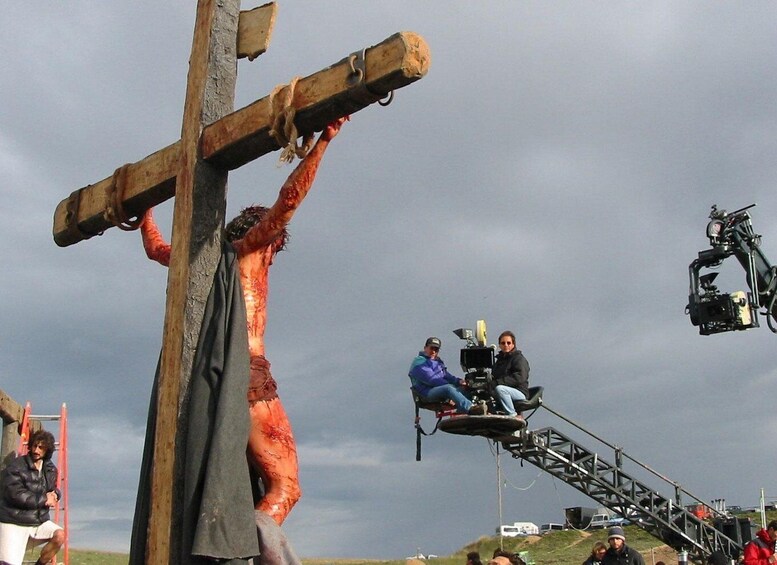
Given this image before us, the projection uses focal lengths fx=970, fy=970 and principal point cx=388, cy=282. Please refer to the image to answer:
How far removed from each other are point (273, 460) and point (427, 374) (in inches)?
450

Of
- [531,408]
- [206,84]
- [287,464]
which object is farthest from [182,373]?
[531,408]

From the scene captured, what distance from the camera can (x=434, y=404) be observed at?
15969 millimetres

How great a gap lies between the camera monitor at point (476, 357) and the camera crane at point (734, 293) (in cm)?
385

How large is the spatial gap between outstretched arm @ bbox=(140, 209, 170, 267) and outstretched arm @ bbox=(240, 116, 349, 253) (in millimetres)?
697

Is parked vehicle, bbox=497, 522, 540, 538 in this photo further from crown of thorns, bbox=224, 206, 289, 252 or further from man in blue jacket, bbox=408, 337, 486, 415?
crown of thorns, bbox=224, 206, 289, 252

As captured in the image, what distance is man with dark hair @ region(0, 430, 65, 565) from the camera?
7543mm

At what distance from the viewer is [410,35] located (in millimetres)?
3584

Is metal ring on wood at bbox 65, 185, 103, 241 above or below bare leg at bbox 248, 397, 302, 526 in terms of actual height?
above

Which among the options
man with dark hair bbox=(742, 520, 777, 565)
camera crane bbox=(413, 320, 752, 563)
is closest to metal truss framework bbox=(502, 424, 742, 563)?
camera crane bbox=(413, 320, 752, 563)

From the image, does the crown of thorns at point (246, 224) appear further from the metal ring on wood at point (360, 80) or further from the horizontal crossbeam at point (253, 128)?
the metal ring on wood at point (360, 80)

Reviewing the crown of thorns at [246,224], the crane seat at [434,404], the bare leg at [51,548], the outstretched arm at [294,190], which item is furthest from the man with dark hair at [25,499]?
the crane seat at [434,404]

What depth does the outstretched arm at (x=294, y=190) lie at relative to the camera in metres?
4.04

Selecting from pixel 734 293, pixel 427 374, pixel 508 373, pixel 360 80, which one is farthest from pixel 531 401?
pixel 360 80

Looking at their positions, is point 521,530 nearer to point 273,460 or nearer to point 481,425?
point 481,425
